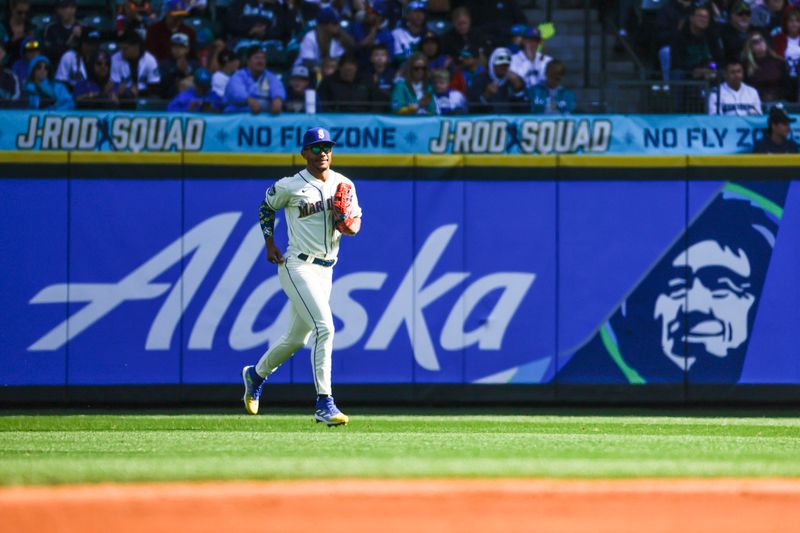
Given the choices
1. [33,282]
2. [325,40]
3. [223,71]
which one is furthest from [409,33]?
[33,282]

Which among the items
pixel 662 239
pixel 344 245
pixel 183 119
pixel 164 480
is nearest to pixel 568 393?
pixel 662 239

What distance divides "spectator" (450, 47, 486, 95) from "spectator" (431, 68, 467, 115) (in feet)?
1.07

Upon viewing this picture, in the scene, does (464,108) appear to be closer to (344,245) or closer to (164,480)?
(344,245)

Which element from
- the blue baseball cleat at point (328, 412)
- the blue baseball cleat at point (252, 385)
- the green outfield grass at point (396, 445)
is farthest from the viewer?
the blue baseball cleat at point (252, 385)

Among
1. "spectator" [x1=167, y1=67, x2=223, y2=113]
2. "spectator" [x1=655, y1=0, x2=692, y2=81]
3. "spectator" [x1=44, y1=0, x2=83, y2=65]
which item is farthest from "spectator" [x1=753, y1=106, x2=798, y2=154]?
"spectator" [x1=44, y1=0, x2=83, y2=65]

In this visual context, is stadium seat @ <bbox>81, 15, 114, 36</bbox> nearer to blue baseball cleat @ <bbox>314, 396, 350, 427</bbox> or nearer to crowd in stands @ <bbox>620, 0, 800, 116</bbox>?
crowd in stands @ <bbox>620, 0, 800, 116</bbox>

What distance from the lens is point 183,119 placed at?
12.8m

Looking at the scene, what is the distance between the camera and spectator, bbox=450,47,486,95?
1478 cm

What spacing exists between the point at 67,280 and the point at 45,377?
90cm

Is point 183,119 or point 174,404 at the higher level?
point 183,119

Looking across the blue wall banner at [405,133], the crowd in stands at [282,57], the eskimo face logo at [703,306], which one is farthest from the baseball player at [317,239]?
the eskimo face logo at [703,306]

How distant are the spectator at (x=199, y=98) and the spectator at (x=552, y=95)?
338 cm

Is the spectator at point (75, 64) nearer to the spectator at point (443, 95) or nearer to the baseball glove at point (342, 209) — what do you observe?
the spectator at point (443, 95)

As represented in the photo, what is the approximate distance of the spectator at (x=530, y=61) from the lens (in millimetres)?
14828
